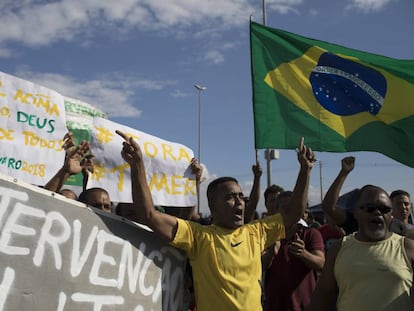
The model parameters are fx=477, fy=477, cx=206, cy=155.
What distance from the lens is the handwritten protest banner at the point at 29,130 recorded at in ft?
13.1

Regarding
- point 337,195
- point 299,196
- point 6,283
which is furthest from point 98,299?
point 337,195

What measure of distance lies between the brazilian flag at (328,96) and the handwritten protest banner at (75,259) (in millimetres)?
2105

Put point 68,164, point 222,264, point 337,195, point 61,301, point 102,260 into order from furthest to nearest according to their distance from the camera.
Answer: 1. point 337,195
2. point 68,164
3. point 222,264
4. point 102,260
5. point 61,301

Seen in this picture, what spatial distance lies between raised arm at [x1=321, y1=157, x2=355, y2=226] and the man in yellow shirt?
1.72 feet

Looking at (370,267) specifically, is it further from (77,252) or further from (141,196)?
(77,252)

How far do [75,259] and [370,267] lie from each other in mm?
1696

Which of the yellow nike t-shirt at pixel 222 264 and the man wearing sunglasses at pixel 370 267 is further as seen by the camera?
the yellow nike t-shirt at pixel 222 264

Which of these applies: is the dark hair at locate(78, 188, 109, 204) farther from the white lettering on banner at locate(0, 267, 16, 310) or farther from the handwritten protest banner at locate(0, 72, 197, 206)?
the white lettering on banner at locate(0, 267, 16, 310)

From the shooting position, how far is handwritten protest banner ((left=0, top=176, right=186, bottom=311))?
2.39 m

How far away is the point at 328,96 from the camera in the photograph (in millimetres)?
5211

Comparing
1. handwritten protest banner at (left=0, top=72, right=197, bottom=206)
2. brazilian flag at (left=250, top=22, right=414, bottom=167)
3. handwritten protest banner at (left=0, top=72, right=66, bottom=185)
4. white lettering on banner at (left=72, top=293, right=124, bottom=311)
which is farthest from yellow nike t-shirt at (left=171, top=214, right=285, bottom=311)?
brazilian flag at (left=250, top=22, right=414, bottom=167)

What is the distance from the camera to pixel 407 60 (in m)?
5.43

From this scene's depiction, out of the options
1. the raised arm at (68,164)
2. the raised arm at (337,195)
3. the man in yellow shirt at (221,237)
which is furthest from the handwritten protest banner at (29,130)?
the raised arm at (337,195)

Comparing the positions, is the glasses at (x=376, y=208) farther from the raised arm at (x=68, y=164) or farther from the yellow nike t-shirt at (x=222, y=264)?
the raised arm at (x=68, y=164)
